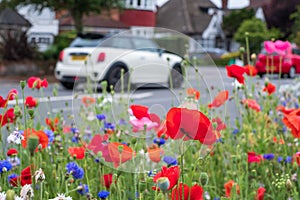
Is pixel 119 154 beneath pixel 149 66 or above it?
beneath

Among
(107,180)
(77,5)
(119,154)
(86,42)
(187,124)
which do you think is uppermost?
(77,5)

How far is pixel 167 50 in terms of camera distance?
1.48 m

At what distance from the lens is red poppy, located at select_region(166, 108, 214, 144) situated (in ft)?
2.90

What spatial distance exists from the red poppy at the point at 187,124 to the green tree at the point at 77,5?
54.6 feet

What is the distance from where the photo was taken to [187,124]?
91 centimetres

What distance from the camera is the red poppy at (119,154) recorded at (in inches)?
51.4

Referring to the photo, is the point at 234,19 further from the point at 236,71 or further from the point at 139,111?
the point at 139,111

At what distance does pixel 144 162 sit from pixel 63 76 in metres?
8.67

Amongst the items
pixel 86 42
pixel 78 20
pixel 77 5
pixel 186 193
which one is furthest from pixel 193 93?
pixel 78 20

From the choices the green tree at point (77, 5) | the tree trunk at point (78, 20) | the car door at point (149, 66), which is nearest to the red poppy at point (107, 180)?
the car door at point (149, 66)

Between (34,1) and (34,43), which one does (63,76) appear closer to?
(34,43)

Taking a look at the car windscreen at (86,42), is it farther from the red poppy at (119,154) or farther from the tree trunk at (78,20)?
the red poppy at (119,154)

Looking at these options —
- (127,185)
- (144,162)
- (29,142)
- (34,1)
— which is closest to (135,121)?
(144,162)

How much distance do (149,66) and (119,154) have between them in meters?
0.28
